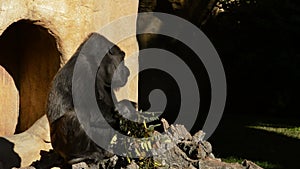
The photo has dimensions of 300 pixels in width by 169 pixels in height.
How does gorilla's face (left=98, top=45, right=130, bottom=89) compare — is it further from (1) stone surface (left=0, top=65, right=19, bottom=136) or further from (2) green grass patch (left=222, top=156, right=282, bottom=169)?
(2) green grass patch (left=222, top=156, right=282, bottom=169)

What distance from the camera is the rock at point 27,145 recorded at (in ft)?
22.2

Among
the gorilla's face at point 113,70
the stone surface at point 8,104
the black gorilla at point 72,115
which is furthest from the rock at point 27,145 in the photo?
the gorilla's face at point 113,70

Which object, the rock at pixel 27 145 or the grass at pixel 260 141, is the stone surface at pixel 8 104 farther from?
the grass at pixel 260 141

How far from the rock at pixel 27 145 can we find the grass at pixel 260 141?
236cm

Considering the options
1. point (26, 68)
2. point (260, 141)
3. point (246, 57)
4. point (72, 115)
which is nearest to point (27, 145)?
point (26, 68)

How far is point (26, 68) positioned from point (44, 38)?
1.63 feet

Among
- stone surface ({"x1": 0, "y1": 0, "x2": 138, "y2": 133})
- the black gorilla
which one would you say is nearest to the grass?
stone surface ({"x1": 0, "y1": 0, "x2": 138, "y2": 133})

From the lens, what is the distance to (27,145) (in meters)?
6.91

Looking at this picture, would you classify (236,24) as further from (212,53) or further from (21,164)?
(21,164)

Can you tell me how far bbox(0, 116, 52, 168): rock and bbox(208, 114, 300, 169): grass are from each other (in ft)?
7.74

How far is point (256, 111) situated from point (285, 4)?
190 cm

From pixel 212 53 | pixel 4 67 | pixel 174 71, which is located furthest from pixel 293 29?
pixel 4 67

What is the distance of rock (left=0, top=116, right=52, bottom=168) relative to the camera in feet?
22.2

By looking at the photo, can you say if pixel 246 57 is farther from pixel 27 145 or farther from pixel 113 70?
pixel 113 70
